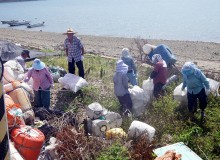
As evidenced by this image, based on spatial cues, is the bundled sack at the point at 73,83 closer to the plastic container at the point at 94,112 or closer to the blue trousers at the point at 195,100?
Answer: the plastic container at the point at 94,112

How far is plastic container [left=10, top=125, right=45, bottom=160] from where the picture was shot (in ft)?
15.0

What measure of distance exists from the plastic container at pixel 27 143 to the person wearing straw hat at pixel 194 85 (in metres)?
3.21

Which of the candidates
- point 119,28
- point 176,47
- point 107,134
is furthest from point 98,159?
point 119,28

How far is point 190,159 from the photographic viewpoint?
4.48m

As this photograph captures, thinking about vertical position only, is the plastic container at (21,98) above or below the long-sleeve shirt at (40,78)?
below

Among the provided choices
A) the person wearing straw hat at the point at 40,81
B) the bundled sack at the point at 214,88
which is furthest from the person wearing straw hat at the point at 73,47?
the bundled sack at the point at 214,88

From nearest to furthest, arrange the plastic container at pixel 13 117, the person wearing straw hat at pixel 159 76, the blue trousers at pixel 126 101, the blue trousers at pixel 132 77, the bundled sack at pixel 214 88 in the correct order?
the plastic container at pixel 13 117
the blue trousers at pixel 126 101
the bundled sack at pixel 214 88
the person wearing straw hat at pixel 159 76
the blue trousers at pixel 132 77

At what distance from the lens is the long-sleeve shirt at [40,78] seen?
22.3ft

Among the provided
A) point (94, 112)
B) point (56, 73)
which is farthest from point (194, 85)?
point (56, 73)

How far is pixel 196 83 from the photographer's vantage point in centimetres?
646

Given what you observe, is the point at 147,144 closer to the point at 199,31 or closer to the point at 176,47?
the point at 176,47

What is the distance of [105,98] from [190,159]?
3.57 metres

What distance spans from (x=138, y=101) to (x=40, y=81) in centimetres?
214

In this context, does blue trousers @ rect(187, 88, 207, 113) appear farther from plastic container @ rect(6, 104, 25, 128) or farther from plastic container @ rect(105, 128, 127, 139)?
plastic container @ rect(6, 104, 25, 128)
